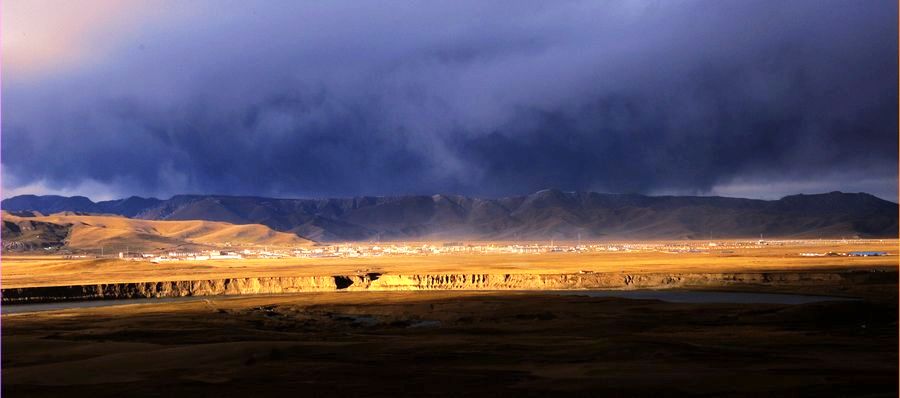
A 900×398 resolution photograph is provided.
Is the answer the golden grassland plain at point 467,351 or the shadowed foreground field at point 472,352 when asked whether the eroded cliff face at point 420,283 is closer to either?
the golden grassland plain at point 467,351

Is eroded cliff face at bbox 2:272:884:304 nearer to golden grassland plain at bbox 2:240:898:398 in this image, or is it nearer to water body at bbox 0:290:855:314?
water body at bbox 0:290:855:314

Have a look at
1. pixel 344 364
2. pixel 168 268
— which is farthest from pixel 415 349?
pixel 168 268

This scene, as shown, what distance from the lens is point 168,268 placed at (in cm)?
11156

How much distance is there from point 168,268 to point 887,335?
9812cm

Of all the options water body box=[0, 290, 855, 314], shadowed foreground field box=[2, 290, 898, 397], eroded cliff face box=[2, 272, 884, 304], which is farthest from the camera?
eroded cliff face box=[2, 272, 884, 304]

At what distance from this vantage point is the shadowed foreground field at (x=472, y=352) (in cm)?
2200

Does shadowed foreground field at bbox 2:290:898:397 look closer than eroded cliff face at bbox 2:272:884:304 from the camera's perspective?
Yes

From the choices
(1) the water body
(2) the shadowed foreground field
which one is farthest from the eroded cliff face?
(2) the shadowed foreground field

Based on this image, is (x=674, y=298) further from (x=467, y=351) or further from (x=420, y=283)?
(x=467, y=351)

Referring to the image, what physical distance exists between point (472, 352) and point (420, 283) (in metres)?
51.9

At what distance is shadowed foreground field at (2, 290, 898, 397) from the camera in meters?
22.0

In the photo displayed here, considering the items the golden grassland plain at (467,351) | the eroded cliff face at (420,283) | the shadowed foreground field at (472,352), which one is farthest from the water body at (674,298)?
the shadowed foreground field at (472,352)

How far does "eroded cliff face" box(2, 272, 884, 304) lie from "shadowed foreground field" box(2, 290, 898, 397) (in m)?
24.0

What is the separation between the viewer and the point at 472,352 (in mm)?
28844
